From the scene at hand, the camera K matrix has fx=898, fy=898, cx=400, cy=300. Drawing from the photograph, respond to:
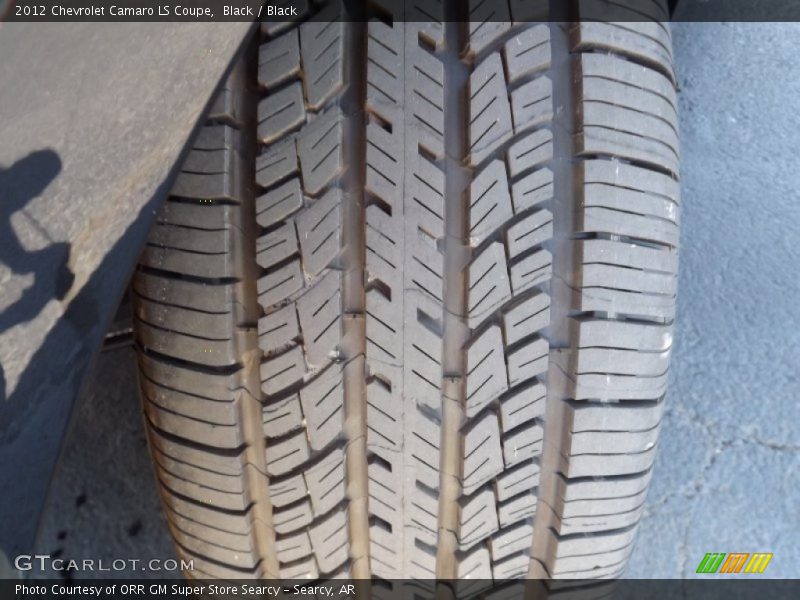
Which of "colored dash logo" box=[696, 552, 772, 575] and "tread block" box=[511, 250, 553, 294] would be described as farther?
"colored dash logo" box=[696, 552, 772, 575]

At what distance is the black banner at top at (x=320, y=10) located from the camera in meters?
0.62

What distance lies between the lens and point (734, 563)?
1534 mm

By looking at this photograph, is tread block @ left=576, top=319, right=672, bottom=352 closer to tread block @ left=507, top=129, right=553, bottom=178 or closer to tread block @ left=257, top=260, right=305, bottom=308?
tread block @ left=507, top=129, right=553, bottom=178

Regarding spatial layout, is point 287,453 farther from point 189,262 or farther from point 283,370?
point 189,262

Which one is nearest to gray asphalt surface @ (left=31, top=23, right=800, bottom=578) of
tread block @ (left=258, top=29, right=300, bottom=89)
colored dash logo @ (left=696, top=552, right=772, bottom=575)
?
colored dash logo @ (left=696, top=552, right=772, bottom=575)

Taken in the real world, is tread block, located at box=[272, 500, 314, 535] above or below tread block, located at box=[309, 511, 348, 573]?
above

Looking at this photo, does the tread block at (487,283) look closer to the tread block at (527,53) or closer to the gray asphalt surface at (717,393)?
the tread block at (527,53)

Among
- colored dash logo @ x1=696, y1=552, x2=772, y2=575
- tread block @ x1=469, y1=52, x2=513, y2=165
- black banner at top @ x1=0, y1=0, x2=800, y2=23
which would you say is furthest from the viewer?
colored dash logo @ x1=696, y1=552, x2=772, y2=575

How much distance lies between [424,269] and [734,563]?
2.95ft

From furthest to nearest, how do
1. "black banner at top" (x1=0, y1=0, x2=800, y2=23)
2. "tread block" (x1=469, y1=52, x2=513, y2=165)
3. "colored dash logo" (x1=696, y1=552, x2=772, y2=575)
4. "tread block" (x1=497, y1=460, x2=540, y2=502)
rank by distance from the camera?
"colored dash logo" (x1=696, y1=552, x2=772, y2=575), "tread block" (x1=497, y1=460, x2=540, y2=502), "tread block" (x1=469, y1=52, x2=513, y2=165), "black banner at top" (x1=0, y1=0, x2=800, y2=23)

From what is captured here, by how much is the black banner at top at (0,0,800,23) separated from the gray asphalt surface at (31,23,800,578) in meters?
0.44

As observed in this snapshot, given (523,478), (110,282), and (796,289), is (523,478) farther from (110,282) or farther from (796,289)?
(796,289)

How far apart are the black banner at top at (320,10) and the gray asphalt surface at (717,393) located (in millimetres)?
435

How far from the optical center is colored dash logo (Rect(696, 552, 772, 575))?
5.01ft
